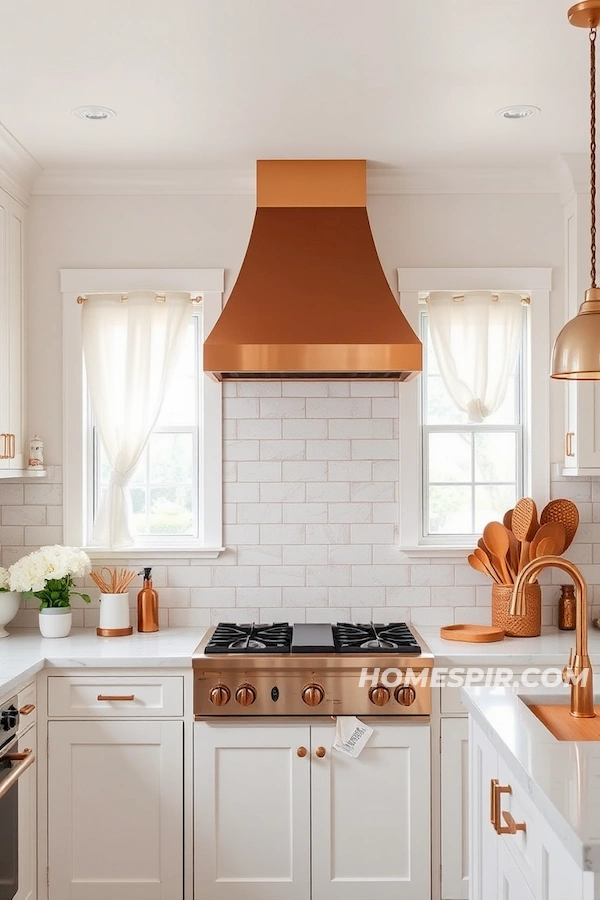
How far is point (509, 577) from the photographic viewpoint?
372cm

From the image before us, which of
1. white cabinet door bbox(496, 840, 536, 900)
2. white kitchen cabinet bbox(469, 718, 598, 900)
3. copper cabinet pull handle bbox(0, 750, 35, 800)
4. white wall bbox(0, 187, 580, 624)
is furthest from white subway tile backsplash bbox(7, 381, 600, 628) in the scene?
white cabinet door bbox(496, 840, 536, 900)

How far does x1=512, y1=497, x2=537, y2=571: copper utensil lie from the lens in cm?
369

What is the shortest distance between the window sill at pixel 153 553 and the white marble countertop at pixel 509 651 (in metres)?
0.96

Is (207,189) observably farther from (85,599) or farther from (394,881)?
(394,881)

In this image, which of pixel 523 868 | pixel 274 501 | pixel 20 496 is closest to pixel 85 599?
pixel 20 496

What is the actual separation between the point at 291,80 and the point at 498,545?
199 centimetres

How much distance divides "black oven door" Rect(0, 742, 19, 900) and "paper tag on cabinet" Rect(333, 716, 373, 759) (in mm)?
1098

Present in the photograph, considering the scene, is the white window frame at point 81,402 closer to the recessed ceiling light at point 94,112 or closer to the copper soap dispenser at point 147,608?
the copper soap dispenser at point 147,608

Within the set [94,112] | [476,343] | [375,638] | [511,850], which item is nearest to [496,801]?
[511,850]

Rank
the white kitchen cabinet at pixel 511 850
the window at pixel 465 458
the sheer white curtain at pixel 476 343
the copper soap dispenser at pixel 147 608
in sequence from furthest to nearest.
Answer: the window at pixel 465 458
the sheer white curtain at pixel 476 343
the copper soap dispenser at pixel 147 608
the white kitchen cabinet at pixel 511 850

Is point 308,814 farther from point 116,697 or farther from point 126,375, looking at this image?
point 126,375

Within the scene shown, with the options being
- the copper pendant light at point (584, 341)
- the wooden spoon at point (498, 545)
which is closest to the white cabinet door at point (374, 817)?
the wooden spoon at point (498, 545)

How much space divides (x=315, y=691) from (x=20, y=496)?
1.56 meters

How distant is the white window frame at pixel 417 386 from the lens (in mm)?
3855
